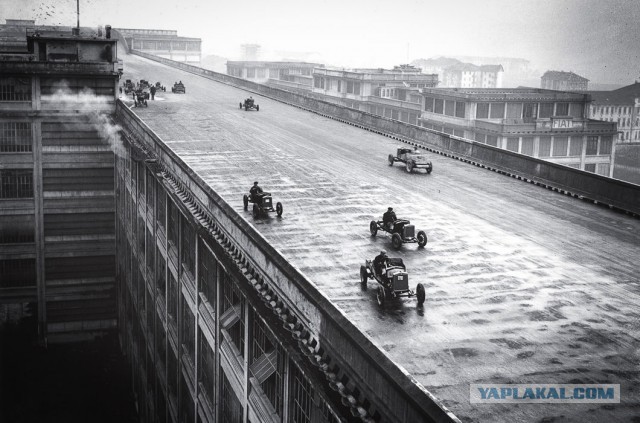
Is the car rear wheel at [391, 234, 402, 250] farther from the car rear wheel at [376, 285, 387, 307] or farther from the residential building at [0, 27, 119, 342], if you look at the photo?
the residential building at [0, 27, 119, 342]

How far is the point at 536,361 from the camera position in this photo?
1333 centimetres

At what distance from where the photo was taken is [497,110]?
222 feet

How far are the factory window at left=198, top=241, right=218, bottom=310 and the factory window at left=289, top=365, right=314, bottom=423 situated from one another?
7.79 metres

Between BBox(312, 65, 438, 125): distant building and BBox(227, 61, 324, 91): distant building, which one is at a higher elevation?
BBox(227, 61, 324, 91): distant building

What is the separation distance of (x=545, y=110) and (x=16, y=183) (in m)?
50.6

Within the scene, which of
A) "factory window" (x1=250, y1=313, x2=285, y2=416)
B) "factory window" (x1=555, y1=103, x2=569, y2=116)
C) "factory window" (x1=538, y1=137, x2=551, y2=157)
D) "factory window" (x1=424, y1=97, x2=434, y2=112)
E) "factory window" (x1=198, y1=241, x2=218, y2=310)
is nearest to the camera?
"factory window" (x1=250, y1=313, x2=285, y2=416)

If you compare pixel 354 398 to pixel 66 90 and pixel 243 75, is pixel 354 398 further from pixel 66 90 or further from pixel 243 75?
pixel 243 75

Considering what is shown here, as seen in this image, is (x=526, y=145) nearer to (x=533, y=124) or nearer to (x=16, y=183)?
(x=533, y=124)

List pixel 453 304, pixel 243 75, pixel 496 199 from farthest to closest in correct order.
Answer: pixel 243 75, pixel 496 199, pixel 453 304

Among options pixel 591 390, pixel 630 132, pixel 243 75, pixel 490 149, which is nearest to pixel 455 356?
pixel 591 390

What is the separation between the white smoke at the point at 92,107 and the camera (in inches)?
1890

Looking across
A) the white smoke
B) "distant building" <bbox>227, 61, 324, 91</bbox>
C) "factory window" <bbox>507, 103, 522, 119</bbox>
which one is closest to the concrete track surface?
the white smoke

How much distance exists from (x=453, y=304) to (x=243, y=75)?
409ft

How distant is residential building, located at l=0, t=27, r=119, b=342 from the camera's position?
47.5 metres
